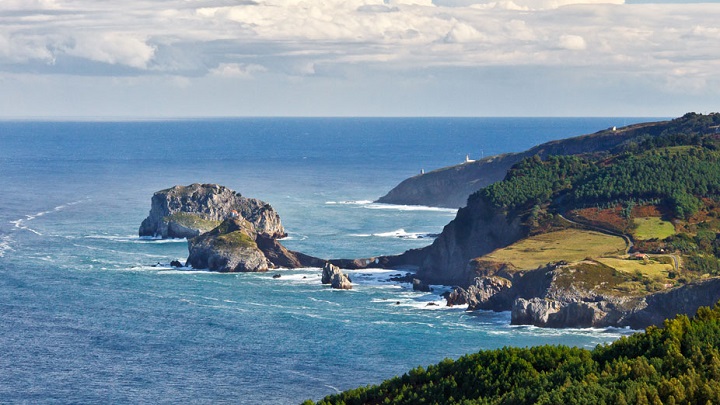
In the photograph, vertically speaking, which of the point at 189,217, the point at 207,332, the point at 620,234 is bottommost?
the point at 207,332

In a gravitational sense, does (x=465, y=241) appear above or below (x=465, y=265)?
above

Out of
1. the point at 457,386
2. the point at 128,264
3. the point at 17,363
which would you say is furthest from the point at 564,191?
the point at 457,386

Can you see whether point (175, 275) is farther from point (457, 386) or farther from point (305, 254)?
point (457, 386)

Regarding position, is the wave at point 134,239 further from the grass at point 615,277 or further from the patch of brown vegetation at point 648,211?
the grass at point 615,277

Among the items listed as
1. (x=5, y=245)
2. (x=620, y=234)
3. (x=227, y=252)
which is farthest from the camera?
(x=5, y=245)

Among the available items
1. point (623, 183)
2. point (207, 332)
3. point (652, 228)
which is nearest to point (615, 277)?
point (652, 228)

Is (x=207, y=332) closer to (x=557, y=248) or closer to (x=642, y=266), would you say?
(x=557, y=248)

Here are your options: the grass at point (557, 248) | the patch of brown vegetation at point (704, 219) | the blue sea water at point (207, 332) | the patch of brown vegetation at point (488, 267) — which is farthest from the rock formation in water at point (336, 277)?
the patch of brown vegetation at point (704, 219)
